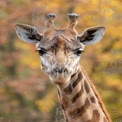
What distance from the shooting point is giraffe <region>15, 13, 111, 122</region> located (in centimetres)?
621

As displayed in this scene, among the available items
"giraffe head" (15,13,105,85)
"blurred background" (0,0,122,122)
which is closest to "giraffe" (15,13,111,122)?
"giraffe head" (15,13,105,85)

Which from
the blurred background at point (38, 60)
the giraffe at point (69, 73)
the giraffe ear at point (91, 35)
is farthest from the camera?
the blurred background at point (38, 60)

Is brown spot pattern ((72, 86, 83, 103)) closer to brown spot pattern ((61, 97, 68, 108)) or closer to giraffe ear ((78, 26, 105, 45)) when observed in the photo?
brown spot pattern ((61, 97, 68, 108))

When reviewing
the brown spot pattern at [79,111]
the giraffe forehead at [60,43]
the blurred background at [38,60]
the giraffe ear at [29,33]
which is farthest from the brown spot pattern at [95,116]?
the blurred background at [38,60]

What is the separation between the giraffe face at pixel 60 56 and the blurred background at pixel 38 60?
9.29 m

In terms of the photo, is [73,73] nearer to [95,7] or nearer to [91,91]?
[91,91]

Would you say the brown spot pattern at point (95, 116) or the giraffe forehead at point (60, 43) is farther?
the brown spot pattern at point (95, 116)

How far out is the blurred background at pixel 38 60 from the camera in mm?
16344

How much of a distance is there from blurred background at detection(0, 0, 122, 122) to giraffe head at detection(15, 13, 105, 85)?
8.90 m

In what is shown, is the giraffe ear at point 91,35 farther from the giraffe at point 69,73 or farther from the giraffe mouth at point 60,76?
the giraffe mouth at point 60,76

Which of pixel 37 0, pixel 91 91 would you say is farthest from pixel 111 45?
pixel 91 91

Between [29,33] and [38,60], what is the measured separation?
1020 cm

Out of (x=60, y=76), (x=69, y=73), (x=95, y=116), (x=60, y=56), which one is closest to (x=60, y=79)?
(x=60, y=76)

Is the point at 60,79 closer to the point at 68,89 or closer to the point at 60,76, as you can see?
the point at 60,76
